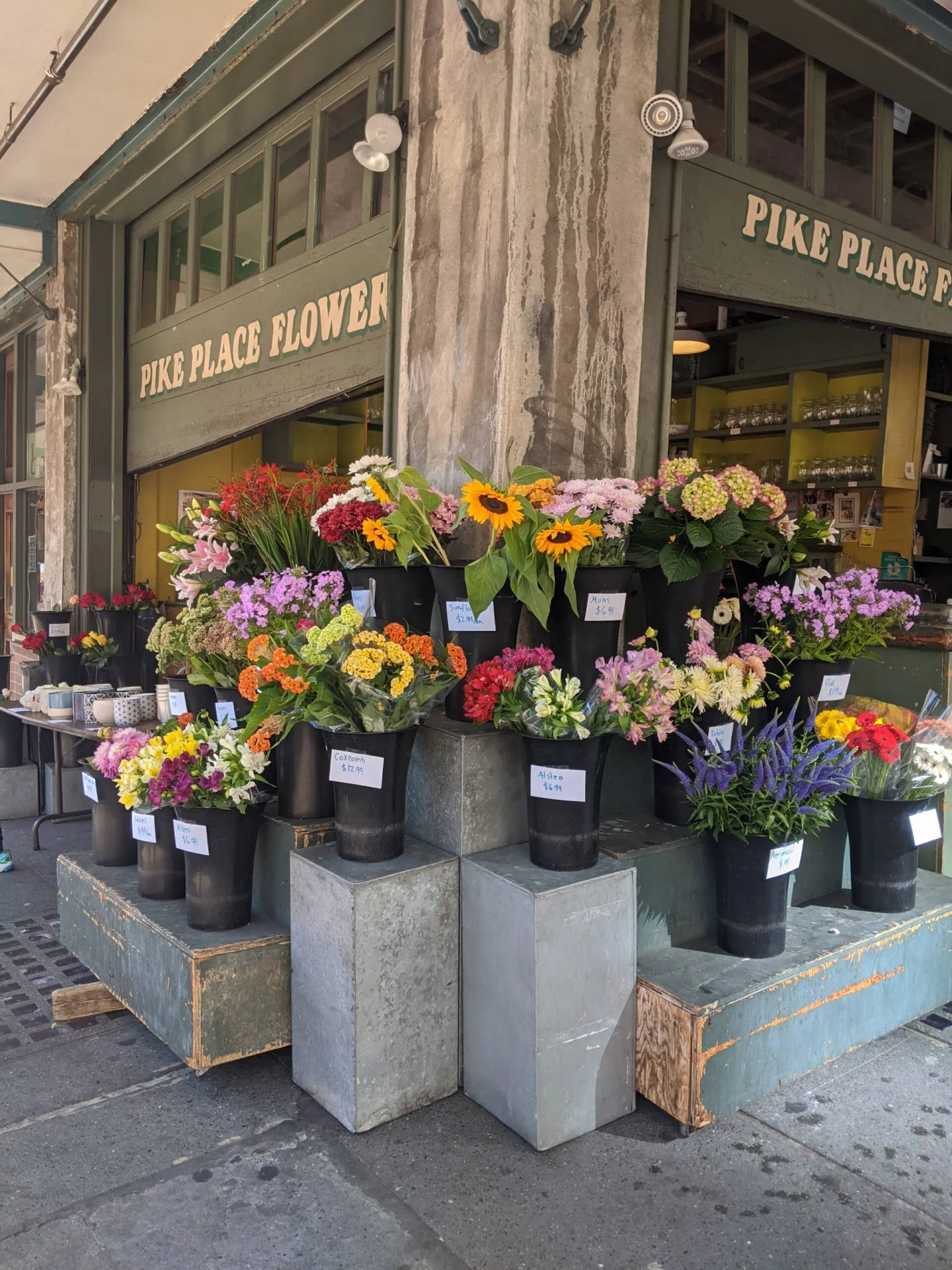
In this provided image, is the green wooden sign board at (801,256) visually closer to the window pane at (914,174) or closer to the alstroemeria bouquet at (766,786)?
the window pane at (914,174)

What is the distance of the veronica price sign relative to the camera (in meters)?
3.72

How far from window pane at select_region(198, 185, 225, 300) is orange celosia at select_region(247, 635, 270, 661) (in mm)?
3218

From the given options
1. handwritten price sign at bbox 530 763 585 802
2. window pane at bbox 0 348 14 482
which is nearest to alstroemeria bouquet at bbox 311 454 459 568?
handwritten price sign at bbox 530 763 585 802

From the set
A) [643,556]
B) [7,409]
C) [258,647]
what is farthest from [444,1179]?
[7,409]

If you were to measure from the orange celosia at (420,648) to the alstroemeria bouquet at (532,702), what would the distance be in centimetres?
11

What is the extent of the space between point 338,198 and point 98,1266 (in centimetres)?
375

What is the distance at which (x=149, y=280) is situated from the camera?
571cm

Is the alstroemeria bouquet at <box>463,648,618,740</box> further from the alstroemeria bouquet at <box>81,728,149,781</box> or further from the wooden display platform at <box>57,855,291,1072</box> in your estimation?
the alstroemeria bouquet at <box>81,728,149,781</box>

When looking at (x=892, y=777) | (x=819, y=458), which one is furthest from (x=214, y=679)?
(x=819, y=458)

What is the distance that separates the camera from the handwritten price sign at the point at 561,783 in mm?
2205

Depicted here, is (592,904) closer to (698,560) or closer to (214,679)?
(698,560)

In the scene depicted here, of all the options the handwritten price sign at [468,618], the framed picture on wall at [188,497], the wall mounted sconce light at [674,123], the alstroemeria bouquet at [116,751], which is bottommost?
the alstroemeria bouquet at [116,751]

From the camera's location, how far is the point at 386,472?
2584mm

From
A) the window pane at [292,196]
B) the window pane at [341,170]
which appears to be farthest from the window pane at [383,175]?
the window pane at [292,196]
